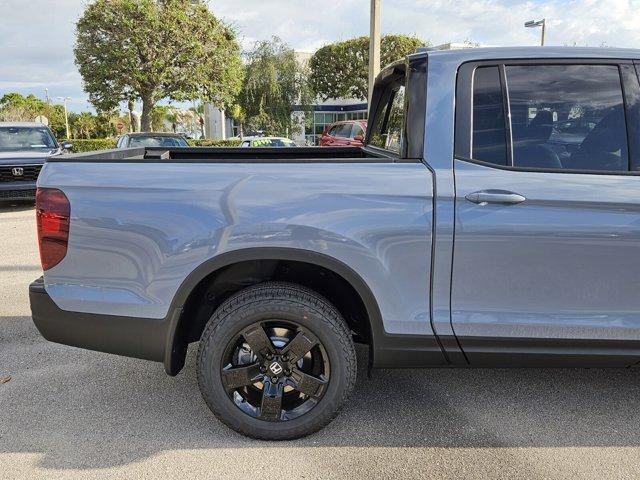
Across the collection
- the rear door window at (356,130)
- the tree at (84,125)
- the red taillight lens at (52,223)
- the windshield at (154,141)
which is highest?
the tree at (84,125)

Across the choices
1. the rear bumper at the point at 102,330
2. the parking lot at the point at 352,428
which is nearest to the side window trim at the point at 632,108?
the parking lot at the point at 352,428

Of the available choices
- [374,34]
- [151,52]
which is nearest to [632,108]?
[374,34]

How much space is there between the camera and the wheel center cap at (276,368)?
2654 millimetres

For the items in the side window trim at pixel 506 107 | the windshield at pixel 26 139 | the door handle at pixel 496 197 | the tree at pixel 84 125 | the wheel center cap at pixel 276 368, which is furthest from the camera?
the tree at pixel 84 125

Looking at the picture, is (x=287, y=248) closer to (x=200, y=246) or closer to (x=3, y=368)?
(x=200, y=246)

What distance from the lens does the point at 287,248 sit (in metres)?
2.46

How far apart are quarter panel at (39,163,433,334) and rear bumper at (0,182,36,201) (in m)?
8.62

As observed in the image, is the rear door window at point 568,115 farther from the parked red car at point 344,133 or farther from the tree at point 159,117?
the tree at point 159,117

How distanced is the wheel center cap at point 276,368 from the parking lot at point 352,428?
0.39m

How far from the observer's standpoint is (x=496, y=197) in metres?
2.43

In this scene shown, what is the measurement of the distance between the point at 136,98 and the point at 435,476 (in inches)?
870

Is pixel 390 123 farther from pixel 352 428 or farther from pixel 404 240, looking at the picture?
pixel 352 428

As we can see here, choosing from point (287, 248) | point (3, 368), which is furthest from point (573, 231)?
point (3, 368)

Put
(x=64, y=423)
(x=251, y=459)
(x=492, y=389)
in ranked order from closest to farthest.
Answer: (x=251, y=459) < (x=64, y=423) < (x=492, y=389)
